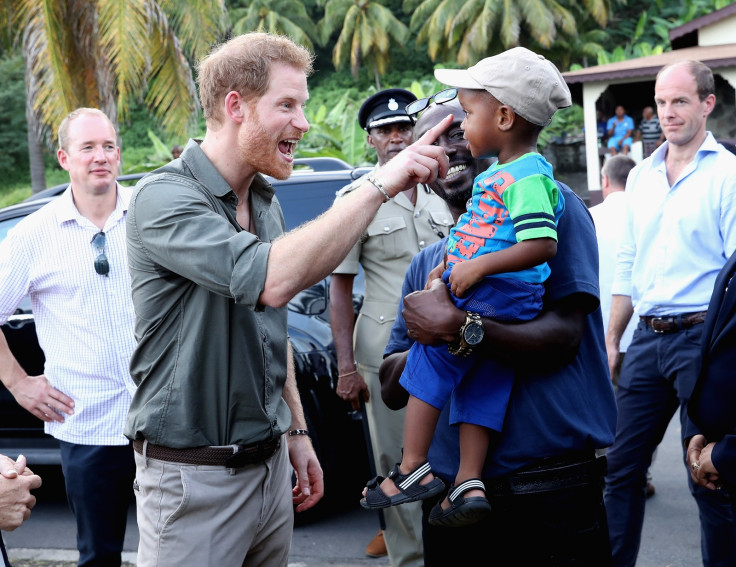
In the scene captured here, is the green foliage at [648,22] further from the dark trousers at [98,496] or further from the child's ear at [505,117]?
the child's ear at [505,117]

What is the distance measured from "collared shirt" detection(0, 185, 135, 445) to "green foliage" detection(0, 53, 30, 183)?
143 feet

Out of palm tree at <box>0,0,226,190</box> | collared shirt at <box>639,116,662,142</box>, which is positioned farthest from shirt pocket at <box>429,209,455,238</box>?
collared shirt at <box>639,116,662,142</box>

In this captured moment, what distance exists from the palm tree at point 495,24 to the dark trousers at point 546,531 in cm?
4136

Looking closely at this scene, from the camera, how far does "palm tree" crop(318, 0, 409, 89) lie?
49188 millimetres

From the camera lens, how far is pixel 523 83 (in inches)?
98.8

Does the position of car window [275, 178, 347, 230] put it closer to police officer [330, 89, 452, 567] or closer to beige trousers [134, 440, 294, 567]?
police officer [330, 89, 452, 567]

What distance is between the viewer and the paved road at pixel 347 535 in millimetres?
5055

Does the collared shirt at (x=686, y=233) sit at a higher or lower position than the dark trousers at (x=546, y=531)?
higher

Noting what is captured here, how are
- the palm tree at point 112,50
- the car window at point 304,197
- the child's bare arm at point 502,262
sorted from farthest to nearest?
the palm tree at point 112,50
the car window at point 304,197
the child's bare arm at point 502,262

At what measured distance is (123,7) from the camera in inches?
483

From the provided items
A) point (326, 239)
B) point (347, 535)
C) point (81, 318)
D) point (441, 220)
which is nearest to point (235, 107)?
point (326, 239)

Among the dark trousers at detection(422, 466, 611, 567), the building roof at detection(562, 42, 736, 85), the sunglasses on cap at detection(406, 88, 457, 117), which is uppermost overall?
the building roof at detection(562, 42, 736, 85)

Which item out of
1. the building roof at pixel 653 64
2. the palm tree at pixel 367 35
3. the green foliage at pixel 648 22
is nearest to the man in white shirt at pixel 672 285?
the building roof at pixel 653 64

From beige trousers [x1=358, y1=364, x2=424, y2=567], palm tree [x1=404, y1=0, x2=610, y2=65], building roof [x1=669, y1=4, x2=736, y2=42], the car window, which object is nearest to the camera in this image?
beige trousers [x1=358, y1=364, x2=424, y2=567]
